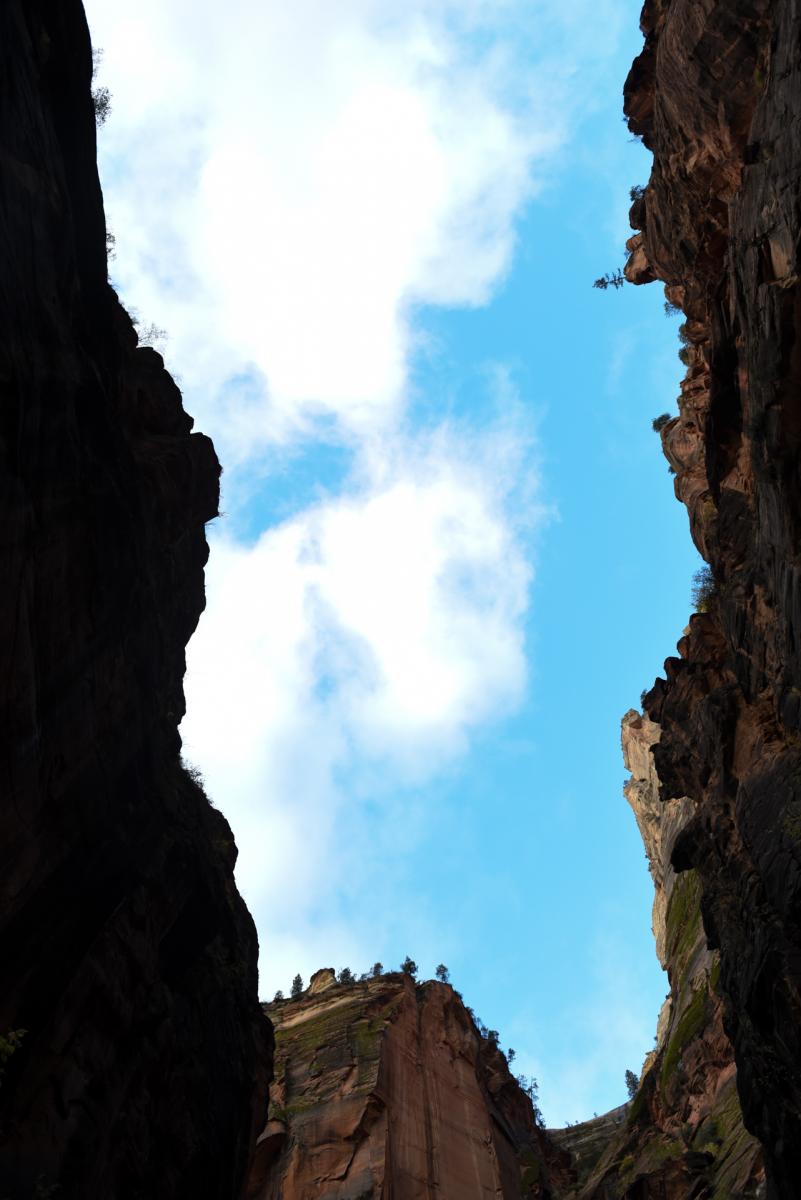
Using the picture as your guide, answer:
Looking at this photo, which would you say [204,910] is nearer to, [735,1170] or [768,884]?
[768,884]

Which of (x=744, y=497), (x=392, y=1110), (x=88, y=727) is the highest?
(x=744, y=497)

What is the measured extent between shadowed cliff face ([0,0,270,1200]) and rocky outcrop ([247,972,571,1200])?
615 inches

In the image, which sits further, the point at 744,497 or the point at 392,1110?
the point at 392,1110

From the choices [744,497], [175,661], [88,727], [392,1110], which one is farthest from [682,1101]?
[88,727]

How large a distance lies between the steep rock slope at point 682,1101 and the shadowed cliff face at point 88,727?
19797mm

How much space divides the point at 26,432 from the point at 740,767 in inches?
906

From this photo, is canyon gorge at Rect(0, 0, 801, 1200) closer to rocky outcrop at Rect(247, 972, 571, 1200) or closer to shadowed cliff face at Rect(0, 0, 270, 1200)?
→ shadowed cliff face at Rect(0, 0, 270, 1200)

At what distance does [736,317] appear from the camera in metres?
24.3

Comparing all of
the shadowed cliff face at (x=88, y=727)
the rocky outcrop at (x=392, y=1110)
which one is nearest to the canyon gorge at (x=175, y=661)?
the shadowed cliff face at (x=88, y=727)

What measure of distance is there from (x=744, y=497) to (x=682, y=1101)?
35.8m

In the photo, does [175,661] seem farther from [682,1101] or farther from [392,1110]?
[682,1101]

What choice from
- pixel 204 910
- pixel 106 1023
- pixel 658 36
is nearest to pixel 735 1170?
pixel 204 910

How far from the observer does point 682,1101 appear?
4706cm

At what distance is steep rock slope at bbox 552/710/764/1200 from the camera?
121 ft
